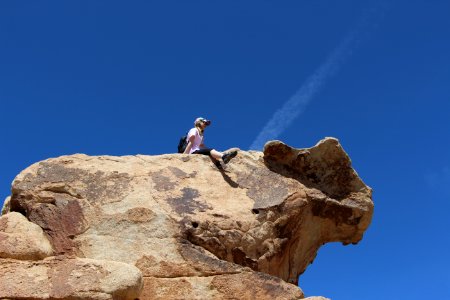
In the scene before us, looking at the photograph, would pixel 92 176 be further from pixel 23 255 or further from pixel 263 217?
pixel 263 217

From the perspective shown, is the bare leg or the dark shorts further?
the dark shorts

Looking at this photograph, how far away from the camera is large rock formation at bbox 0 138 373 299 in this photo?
6656 millimetres

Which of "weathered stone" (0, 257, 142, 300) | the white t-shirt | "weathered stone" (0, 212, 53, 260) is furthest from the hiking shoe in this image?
"weathered stone" (0, 212, 53, 260)

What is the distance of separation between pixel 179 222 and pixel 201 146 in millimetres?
2043

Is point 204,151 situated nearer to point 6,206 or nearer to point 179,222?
point 179,222

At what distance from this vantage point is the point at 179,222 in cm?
761

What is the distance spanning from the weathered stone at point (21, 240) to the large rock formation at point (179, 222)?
0.01m

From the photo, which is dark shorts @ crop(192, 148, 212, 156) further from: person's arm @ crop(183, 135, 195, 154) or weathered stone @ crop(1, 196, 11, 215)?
weathered stone @ crop(1, 196, 11, 215)

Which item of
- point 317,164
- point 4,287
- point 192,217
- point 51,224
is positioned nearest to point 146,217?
point 192,217

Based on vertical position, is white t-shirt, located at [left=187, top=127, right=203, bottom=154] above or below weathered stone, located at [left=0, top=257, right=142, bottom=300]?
above

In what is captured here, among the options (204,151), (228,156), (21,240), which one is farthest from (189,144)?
(21,240)

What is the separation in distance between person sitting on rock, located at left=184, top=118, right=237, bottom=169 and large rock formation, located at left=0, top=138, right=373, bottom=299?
14 centimetres

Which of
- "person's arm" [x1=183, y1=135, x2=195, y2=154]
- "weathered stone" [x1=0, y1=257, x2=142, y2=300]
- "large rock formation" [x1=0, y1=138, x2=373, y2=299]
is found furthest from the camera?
"person's arm" [x1=183, y1=135, x2=195, y2=154]

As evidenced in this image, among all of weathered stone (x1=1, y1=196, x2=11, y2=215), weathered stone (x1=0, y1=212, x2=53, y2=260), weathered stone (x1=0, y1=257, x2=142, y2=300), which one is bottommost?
weathered stone (x1=0, y1=257, x2=142, y2=300)
